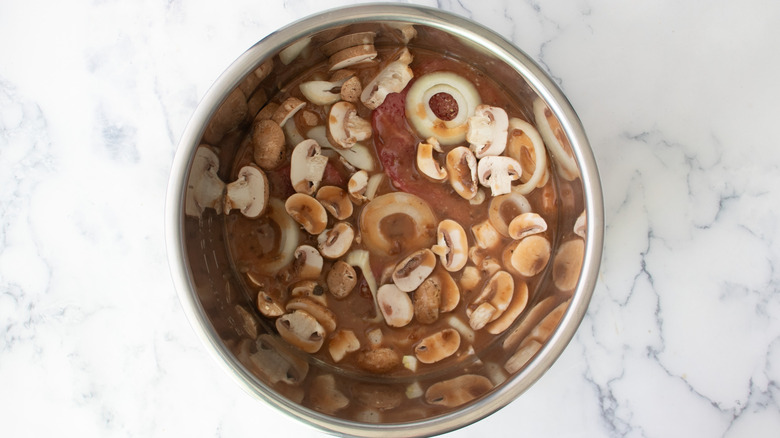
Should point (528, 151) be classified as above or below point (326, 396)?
above

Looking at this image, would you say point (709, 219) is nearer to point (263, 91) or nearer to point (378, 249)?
point (378, 249)

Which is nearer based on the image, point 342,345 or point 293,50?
point 293,50

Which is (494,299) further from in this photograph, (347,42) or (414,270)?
(347,42)

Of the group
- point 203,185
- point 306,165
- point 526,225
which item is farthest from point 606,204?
point 203,185

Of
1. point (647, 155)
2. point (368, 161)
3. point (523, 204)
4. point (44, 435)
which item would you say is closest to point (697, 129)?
point (647, 155)

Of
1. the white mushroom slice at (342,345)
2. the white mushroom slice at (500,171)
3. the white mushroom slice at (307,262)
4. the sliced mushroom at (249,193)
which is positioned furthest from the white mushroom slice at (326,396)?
the white mushroom slice at (500,171)

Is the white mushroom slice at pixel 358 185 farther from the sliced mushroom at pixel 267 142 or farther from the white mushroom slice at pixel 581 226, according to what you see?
the white mushroom slice at pixel 581 226

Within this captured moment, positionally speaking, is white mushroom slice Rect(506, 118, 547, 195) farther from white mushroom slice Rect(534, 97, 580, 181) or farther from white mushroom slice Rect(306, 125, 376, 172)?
white mushroom slice Rect(306, 125, 376, 172)
